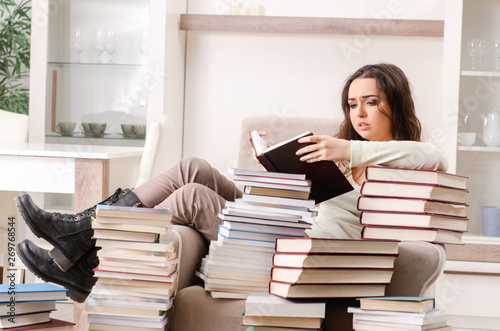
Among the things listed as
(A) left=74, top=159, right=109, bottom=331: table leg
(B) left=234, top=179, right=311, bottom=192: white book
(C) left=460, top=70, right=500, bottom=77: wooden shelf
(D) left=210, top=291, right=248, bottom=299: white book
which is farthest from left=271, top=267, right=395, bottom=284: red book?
(C) left=460, top=70, right=500, bottom=77: wooden shelf

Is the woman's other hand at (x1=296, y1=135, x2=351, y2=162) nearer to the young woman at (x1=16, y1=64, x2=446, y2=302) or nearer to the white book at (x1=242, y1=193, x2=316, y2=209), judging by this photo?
the young woman at (x1=16, y1=64, x2=446, y2=302)

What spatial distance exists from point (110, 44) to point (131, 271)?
6.90 ft

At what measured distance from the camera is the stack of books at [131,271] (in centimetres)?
164

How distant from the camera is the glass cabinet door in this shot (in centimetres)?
346

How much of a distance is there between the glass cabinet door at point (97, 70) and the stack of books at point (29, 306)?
1862 millimetres

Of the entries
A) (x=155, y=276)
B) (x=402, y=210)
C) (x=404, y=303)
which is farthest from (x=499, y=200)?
(x=155, y=276)

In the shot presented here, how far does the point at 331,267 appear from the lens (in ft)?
5.16

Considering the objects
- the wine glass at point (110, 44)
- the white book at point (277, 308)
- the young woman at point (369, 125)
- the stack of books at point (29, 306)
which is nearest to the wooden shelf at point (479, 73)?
the young woman at point (369, 125)

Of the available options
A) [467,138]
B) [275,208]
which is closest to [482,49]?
[467,138]

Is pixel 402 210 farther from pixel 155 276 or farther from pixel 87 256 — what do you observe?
pixel 87 256

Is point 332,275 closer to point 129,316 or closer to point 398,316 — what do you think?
point 398,316

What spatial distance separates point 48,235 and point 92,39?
6.31 ft

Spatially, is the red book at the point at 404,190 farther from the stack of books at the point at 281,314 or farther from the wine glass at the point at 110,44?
the wine glass at the point at 110,44

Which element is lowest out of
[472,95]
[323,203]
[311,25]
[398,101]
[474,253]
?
[474,253]
